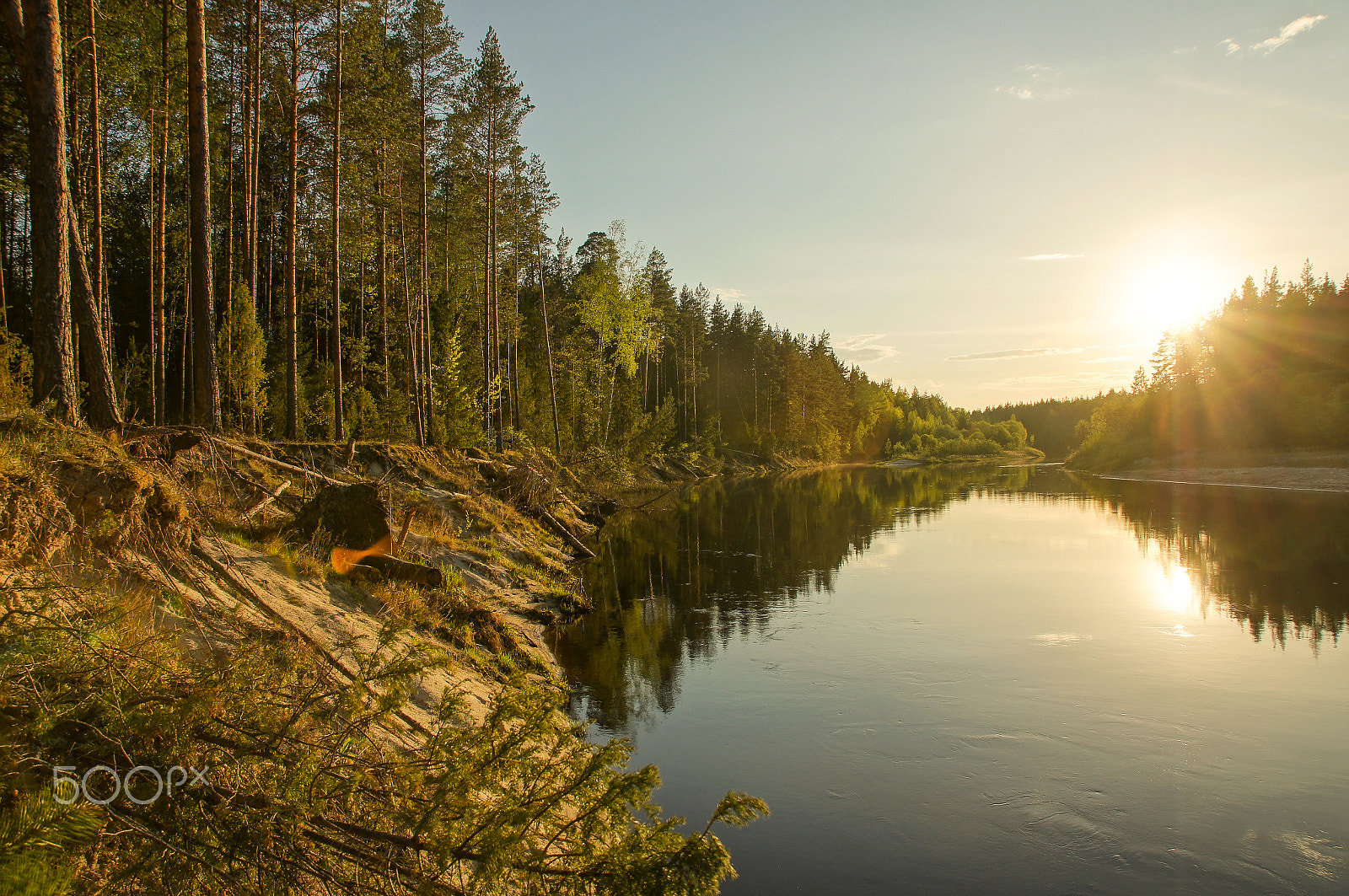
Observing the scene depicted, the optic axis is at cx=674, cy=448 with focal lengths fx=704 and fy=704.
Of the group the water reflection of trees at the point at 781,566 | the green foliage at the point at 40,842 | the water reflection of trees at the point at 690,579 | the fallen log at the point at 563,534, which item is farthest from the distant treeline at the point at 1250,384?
the green foliage at the point at 40,842

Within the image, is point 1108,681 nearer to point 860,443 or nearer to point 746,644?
point 746,644

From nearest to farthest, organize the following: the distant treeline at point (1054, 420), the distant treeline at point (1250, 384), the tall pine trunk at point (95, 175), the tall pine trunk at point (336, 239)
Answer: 1. the tall pine trunk at point (95, 175)
2. the tall pine trunk at point (336, 239)
3. the distant treeline at point (1250, 384)
4. the distant treeline at point (1054, 420)

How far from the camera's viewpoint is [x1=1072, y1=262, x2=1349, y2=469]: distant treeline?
5384 cm

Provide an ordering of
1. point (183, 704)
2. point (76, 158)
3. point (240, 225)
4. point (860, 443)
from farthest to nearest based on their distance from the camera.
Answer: point (860, 443) → point (240, 225) → point (76, 158) → point (183, 704)

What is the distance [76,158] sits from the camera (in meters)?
17.0

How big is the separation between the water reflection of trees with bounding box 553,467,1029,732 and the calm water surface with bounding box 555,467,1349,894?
0.34 feet

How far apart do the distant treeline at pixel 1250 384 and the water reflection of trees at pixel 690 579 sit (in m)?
33.3

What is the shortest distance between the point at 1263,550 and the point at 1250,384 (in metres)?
48.4

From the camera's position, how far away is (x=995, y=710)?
966cm

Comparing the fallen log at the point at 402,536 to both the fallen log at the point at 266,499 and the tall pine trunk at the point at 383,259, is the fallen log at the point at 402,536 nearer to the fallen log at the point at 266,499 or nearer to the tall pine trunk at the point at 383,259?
the fallen log at the point at 266,499

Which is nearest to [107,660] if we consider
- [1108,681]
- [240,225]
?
[1108,681]

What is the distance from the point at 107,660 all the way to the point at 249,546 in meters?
6.29

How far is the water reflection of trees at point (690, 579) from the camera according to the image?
37.0 feet

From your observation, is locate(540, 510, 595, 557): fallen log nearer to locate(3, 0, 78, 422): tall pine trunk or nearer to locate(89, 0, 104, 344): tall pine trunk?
locate(89, 0, 104, 344): tall pine trunk
